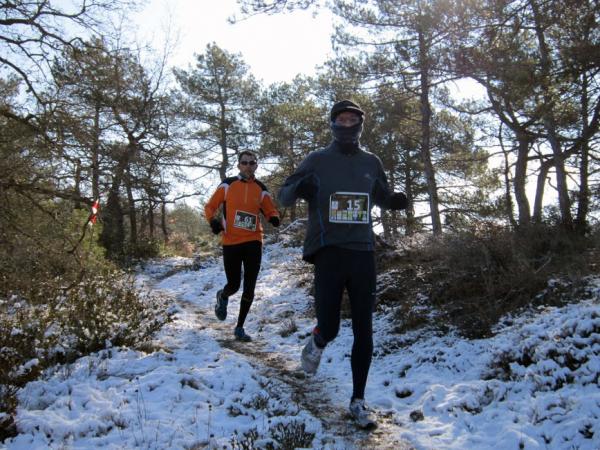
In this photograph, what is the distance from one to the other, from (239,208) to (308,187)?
2629 millimetres

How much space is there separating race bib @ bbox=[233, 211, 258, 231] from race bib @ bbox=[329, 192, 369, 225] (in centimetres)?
262

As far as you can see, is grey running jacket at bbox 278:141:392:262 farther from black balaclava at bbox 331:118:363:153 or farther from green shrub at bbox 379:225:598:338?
green shrub at bbox 379:225:598:338

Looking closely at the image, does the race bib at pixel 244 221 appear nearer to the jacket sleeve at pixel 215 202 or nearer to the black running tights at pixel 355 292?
the jacket sleeve at pixel 215 202

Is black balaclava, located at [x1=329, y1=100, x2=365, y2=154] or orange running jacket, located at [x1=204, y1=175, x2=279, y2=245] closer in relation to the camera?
black balaclava, located at [x1=329, y1=100, x2=365, y2=154]

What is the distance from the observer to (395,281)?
7.46 meters

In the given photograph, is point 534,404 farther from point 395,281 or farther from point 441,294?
point 395,281

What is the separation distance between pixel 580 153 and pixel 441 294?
24.0ft

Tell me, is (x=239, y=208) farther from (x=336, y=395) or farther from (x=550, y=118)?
(x=550, y=118)

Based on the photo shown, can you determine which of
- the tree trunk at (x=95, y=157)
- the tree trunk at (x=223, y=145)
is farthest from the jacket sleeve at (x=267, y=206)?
the tree trunk at (x=223, y=145)

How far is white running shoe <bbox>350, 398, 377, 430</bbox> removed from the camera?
344 cm

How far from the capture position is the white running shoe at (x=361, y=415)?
11.3 feet

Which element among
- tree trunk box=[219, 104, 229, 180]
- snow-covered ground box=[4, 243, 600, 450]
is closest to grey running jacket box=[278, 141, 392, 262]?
snow-covered ground box=[4, 243, 600, 450]

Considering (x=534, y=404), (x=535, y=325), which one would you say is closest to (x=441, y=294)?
(x=535, y=325)

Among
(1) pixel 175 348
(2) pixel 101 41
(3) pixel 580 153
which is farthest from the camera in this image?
(3) pixel 580 153
